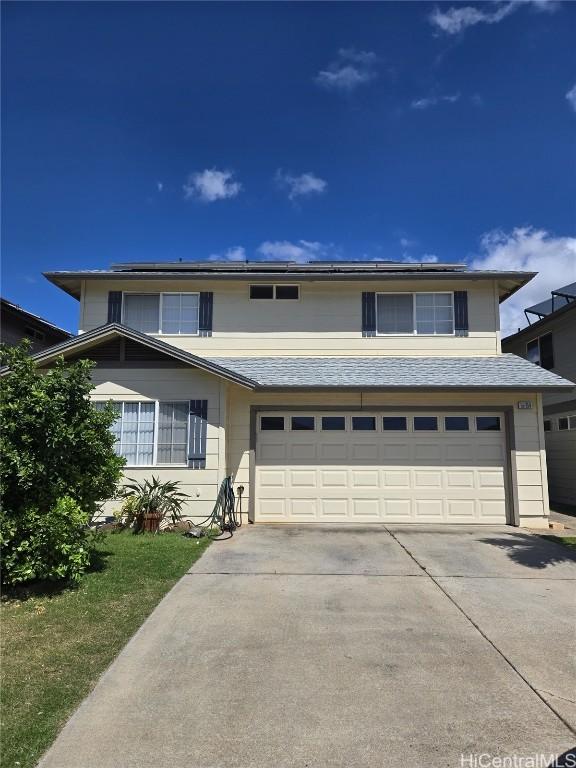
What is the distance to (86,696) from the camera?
3570mm

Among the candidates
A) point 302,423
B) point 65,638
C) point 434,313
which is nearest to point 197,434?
point 302,423

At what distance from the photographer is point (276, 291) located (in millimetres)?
12633

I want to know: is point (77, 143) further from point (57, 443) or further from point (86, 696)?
point (86, 696)

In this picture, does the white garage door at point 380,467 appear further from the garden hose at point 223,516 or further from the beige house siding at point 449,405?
the garden hose at point 223,516

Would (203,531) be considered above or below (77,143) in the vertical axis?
below

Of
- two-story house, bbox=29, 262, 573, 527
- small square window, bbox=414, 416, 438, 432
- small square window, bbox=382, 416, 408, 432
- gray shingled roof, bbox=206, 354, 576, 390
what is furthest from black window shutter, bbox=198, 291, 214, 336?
small square window, bbox=414, 416, 438, 432

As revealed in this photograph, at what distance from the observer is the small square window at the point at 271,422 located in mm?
11141

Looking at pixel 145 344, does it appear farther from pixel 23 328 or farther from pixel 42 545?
pixel 23 328

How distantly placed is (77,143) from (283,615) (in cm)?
1062

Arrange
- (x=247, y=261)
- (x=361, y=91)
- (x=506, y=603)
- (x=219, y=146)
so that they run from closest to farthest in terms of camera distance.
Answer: (x=506, y=603), (x=361, y=91), (x=219, y=146), (x=247, y=261)

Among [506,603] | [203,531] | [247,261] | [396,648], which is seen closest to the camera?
[396,648]

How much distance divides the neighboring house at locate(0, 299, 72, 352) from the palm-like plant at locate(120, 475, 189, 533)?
8.79 metres

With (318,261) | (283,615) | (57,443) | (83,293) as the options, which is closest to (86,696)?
(283,615)

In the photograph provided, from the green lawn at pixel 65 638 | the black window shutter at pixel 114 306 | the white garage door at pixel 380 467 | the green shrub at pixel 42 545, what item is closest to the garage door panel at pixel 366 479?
the white garage door at pixel 380 467
